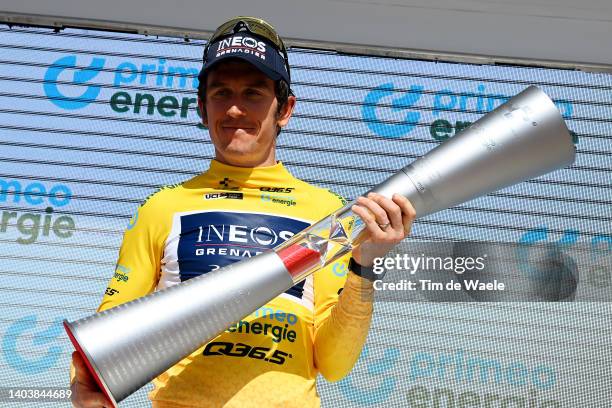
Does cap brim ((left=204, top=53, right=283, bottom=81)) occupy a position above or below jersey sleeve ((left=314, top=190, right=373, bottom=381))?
above

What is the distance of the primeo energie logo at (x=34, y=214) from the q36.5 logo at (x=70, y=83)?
16.3 inches

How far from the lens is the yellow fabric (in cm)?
145

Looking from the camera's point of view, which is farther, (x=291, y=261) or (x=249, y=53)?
(x=249, y=53)

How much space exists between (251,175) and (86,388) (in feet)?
2.20

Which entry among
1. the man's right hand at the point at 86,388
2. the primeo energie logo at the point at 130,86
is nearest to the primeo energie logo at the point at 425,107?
the primeo energie logo at the point at 130,86

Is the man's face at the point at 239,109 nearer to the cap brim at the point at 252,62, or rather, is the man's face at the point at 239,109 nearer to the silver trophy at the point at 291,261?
the cap brim at the point at 252,62

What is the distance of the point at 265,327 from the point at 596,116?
2625 mm

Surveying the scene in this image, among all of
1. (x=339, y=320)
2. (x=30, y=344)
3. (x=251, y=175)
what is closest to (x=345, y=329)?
(x=339, y=320)

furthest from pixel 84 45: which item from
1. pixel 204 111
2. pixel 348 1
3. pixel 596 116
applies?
pixel 596 116

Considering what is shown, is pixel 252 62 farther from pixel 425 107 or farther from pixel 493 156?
pixel 425 107

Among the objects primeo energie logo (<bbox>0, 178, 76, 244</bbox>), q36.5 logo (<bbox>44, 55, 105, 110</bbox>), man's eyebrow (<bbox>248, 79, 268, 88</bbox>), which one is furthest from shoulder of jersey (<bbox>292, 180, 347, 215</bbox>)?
q36.5 logo (<bbox>44, 55, 105, 110</bbox>)

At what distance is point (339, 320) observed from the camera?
1.52m

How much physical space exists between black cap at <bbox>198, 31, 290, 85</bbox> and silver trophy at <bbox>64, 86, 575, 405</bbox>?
0.45 meters

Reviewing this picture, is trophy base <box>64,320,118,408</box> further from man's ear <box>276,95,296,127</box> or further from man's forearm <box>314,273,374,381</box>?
man's ear <box>276,95,296,127</box>
